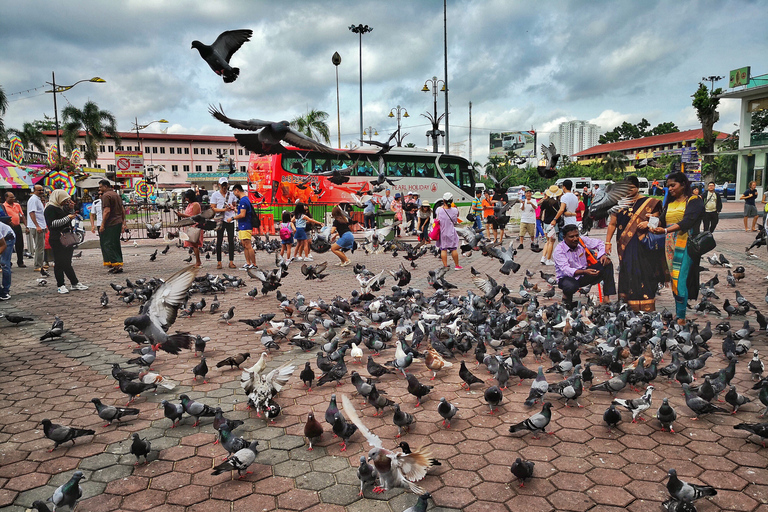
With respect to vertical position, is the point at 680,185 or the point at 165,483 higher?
the point at 680,185

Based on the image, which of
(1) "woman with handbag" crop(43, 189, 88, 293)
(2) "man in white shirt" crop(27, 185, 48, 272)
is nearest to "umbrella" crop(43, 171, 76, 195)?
(2) "man in white shirt" crop(27, 185, 48, 272)

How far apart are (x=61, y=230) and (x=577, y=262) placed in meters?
9.03

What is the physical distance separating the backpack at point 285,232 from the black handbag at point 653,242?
8.35 m

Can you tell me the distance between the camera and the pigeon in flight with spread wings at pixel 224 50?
282 inches

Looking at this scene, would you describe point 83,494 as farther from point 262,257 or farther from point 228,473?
point 262,257

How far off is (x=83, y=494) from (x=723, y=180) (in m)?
60.5

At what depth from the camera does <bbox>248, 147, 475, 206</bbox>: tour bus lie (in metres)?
21.0

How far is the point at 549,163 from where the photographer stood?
51.4 feet

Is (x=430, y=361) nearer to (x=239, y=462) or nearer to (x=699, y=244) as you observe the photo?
(x=239, y=462)

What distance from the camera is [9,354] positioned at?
5707 millimetres

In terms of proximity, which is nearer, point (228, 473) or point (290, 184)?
point (228, 473)

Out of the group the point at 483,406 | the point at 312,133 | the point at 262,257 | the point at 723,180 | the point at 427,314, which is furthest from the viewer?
the point at 723,180

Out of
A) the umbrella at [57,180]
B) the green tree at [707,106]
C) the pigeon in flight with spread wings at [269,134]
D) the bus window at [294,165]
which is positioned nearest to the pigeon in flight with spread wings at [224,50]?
the pigeon in flight with spread wings at [269,134]

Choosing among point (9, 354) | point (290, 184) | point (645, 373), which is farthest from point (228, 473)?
point (290, 184)
